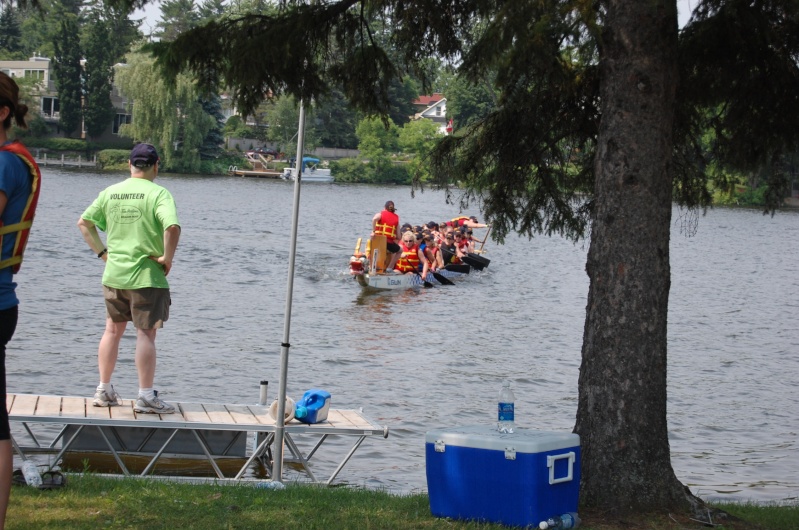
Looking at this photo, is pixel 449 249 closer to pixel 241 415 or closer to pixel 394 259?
pixel 394 259

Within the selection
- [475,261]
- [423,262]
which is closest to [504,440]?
[423,262]

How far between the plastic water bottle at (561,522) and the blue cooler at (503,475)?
3 cm

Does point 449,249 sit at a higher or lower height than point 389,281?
higher

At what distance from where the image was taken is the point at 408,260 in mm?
26203

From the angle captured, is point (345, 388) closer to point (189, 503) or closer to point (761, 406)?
point (761, 406)

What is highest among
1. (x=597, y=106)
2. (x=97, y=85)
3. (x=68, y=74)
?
(x=68, y=74)

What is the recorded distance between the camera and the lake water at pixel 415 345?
507 inches

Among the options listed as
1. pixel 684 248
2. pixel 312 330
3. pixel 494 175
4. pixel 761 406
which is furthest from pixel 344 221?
pixel 494 175

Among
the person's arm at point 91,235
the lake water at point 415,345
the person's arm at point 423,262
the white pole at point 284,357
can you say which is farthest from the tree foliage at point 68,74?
the white pole at point 284,357

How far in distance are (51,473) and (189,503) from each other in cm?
91

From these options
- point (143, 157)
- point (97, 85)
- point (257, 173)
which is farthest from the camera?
point (257, 173)

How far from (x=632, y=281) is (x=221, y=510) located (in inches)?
108

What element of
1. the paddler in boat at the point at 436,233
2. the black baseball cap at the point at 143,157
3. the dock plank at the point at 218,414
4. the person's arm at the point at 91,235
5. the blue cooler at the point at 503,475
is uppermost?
the black baseball cap at the point at 143,157

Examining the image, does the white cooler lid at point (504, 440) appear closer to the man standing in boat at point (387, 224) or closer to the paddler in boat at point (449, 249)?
the man standing in boat at point (387, 224)
